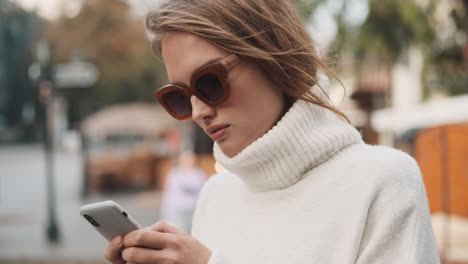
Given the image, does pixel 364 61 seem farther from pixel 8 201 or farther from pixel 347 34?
pixel 8 201

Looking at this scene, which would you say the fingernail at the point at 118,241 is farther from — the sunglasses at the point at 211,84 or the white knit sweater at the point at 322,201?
the sunglasses at the point at 211,84

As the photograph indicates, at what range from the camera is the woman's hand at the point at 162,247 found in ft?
4.21

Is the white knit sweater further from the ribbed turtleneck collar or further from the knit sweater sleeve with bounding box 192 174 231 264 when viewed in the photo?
the knit sweater sleeve with bounding box 192 174 231 264

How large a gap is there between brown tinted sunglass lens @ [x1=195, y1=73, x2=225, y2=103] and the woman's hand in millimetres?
317

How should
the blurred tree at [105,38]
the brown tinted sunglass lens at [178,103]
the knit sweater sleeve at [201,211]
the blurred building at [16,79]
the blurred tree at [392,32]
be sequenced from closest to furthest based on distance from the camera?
1. the brown tinted sunglass lens at [178,103]
2. the knit sweater sleeve at [201,211]
3. the blurred tree at [392,32]
4. the blurred tree at [105,38]
5. the blurred building at [16,79]

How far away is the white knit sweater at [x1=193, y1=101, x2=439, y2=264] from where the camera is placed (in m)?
1.28

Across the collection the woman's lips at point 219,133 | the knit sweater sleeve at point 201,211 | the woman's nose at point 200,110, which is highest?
the woman's nose at point 200,110

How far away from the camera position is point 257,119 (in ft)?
4.69

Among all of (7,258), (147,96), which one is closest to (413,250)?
(7,258)

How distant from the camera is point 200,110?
146 cm

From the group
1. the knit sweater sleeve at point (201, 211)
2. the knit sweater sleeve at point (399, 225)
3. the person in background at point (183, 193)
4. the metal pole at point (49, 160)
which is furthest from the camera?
the metal pole at point (49, 160)

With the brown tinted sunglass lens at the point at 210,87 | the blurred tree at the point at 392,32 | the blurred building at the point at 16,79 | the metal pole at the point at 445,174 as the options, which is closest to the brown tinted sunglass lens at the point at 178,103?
the brown tinted sunglass lens at the point at 210,87

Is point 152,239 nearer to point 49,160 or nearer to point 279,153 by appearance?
point 279,153

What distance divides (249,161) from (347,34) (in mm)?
6684
